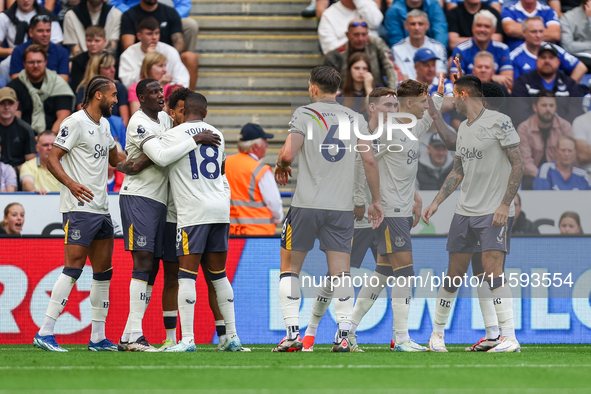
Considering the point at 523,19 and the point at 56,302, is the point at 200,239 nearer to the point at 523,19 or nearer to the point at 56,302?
the point at 56,302

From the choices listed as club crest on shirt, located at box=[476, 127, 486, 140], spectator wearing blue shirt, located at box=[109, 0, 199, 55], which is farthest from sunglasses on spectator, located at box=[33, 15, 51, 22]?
club crest on shirt, located at box=[476, 127, 486, 140]

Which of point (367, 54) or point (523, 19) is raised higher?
point (523, 19)

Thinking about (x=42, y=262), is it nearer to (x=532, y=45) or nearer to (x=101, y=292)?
(x=101, y=292)

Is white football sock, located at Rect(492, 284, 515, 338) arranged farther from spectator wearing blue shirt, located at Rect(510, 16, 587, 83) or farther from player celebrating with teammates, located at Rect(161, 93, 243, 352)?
spectator wearing blue shirt, located at Rect(510, 16, 587, 83)

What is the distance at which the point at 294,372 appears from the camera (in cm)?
488

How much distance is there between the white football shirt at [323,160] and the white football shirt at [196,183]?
61 cm

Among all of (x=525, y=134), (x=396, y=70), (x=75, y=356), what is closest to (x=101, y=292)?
(x=75, y=356)

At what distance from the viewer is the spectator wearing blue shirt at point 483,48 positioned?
1077 cm

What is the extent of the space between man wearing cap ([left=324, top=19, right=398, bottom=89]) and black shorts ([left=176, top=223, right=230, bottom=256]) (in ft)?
14.7

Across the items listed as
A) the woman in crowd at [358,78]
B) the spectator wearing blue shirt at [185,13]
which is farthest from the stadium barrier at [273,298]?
the spectator wearing blue shirt at [185,13]

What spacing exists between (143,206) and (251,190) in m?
1.85

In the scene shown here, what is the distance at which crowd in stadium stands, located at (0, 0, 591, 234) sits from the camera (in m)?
9.73

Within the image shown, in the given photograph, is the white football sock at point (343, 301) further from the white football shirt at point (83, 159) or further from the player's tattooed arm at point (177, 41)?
the player's tattooed arm at point (177, 41)

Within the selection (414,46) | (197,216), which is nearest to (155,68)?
(414,46)
